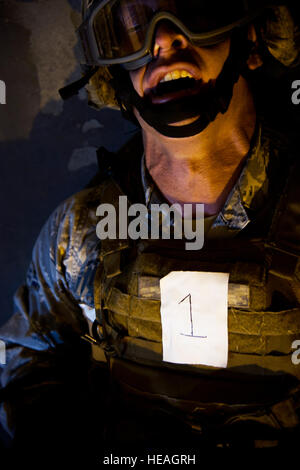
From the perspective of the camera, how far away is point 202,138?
1.24 metres

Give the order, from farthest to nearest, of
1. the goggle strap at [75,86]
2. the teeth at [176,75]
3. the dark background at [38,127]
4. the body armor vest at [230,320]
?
1. the dark background at [38,127]
2. the goggle strap at [75,86]
3. the teeth at [176,75]
4. the body armor vest at [230,320]

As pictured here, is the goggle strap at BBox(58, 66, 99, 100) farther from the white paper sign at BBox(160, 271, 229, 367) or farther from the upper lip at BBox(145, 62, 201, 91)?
the white paper sign at BBox(160, 271, 229, 367)

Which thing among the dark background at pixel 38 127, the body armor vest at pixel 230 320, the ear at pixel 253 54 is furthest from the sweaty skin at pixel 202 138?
the dark background at pixel 38 127

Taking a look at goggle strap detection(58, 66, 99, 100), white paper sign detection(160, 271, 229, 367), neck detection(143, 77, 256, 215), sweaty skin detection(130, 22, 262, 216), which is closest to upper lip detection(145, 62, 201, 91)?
sweaty skin detection(130, 22, 262, 216)

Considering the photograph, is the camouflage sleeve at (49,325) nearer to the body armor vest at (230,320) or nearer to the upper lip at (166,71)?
the body armor vest at (230,320)

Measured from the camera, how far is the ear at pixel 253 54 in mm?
1259

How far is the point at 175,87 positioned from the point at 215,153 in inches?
9.0

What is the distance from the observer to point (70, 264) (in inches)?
57.0

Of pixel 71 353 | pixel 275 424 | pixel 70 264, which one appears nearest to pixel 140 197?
pixel 70 264

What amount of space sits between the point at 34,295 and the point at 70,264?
0.22 m

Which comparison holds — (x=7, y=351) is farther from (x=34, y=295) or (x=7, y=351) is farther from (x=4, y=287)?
(x=4, y=287)

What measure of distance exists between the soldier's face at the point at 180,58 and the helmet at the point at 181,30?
0.02 m
